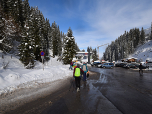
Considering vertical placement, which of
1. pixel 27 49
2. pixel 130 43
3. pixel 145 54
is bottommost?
pixel 27 49

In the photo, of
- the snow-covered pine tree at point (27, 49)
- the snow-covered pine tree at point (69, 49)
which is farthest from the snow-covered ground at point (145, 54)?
the snow-covered pine tree at point (27, 49)

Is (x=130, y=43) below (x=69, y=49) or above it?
above

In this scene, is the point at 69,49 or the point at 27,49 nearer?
the point at 27,49

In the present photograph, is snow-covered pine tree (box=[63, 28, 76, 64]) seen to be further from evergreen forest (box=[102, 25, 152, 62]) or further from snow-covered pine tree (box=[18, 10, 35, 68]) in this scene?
evergreen forest (box=[102, 25, 152, 62])

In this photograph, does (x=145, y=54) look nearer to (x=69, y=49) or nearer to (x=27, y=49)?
(x=69, y=49)

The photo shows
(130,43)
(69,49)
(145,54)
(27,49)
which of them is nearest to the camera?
(27,49)

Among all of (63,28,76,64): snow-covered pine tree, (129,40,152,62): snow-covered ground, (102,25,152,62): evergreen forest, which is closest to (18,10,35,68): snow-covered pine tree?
(63,28,76,64): snow-covered pine tree

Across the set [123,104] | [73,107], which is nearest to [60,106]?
[73,107]

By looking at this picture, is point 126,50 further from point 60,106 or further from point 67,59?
point 60,106

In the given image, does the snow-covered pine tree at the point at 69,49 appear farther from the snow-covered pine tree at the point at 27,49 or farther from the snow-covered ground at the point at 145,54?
the snow-covered ground at the point at 145,54

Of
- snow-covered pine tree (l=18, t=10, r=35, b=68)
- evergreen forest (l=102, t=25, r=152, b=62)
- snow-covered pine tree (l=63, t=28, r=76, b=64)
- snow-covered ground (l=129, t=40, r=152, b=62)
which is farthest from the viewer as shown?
evergreen forest (l=102, t=25, r=152, b=62)

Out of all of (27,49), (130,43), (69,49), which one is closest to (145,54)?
(130,43)

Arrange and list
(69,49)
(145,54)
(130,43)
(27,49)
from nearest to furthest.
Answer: (27,49)
(69,49)
(145,54)
(130,43)

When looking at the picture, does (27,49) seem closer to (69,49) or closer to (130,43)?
(69,49)
